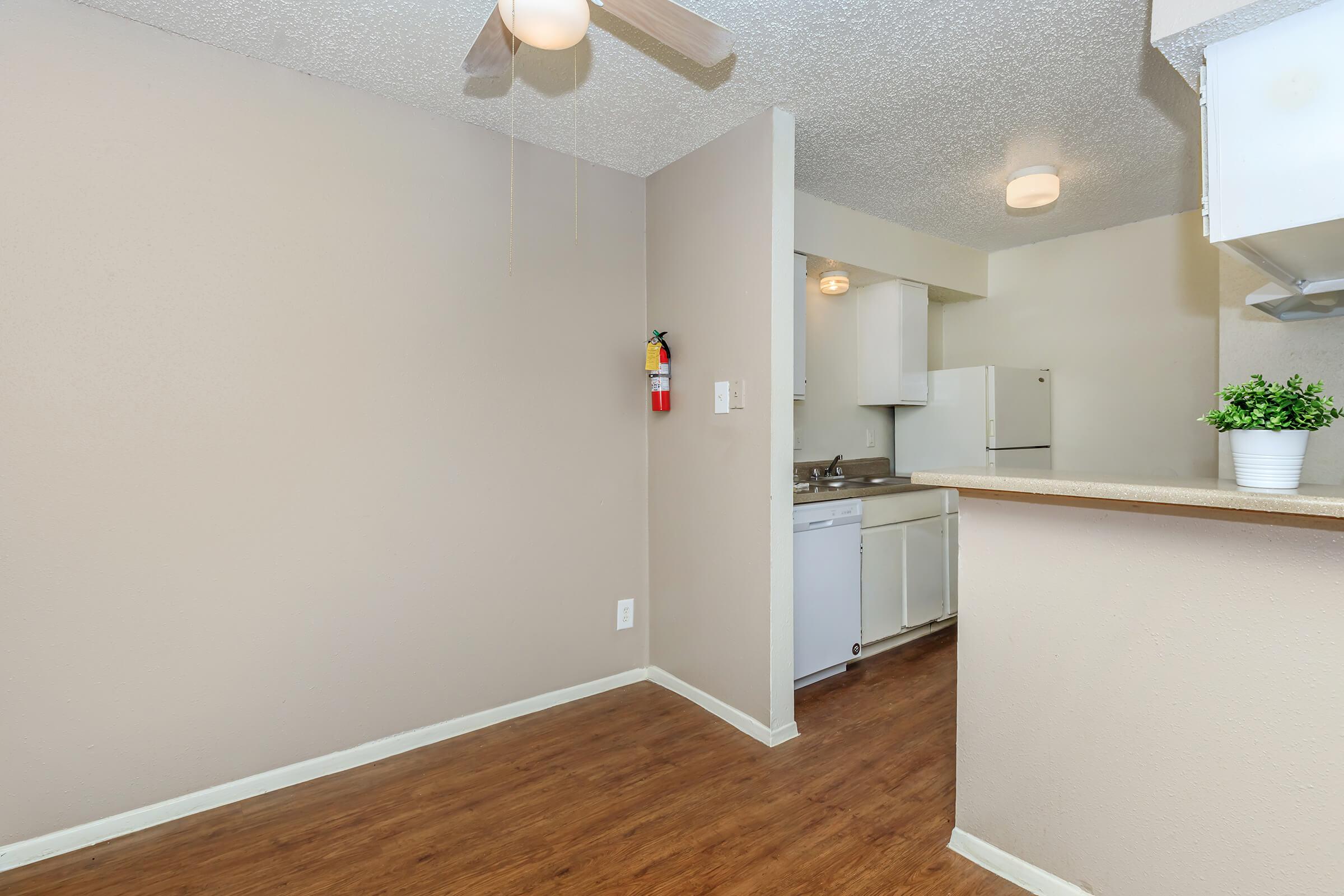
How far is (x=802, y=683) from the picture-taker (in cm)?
298

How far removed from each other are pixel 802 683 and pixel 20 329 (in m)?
3.05

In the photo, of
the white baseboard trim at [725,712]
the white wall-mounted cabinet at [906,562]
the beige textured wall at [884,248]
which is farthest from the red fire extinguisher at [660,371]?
the white baseboard trim at [725,712]

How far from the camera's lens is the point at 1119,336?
380 cm

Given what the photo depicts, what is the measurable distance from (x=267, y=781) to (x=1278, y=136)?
322cm

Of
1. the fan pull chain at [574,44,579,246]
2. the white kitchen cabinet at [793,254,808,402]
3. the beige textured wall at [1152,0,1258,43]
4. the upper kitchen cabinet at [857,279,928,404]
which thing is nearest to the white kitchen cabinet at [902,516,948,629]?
the upper kitchen cabinet at [857,279,928,404]

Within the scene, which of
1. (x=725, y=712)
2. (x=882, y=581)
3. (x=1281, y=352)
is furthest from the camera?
(x=882, y=581)

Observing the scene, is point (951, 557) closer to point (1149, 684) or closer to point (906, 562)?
point (906, 562)

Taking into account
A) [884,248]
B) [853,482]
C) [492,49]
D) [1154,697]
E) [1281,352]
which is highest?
[884,248]

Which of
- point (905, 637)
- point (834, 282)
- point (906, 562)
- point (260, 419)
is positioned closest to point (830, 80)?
point (834, 282)

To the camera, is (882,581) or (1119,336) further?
(1119,336)

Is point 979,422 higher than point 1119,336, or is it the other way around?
point 1119,336

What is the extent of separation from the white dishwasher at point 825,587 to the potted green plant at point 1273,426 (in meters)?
1.57

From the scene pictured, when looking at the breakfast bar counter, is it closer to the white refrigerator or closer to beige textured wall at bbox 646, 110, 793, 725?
beige textured wall at bbox 646, 110, 793, 725

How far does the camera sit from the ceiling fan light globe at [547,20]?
4.19 ft
